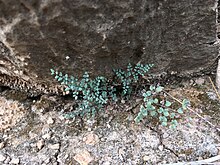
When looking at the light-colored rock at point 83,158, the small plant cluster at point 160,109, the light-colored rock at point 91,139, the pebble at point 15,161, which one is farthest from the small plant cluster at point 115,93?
the pebble at point 15,161

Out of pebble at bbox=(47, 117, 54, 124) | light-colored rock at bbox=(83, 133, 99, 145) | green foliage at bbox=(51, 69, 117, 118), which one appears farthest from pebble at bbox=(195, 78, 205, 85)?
pebble at bbox=(47, 117, 54, 124)

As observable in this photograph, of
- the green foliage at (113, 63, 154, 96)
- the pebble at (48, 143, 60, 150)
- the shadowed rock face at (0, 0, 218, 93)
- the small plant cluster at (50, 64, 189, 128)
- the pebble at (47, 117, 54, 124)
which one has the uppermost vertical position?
the shadowed rock face at (0, 0, 218, 93)

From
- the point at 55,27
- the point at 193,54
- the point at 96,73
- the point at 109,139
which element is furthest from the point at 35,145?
the point at 193,54

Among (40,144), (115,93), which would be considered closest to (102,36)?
(115,93)

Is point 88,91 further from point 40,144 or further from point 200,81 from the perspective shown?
point 200,81

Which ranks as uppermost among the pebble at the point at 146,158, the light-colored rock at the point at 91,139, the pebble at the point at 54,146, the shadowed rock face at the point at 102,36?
the shadowed rock face at the point at 102,36

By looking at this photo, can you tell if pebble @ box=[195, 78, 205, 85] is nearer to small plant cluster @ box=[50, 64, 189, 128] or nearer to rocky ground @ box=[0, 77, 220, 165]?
rocky ground @ box=[0, 77, 220, 165]

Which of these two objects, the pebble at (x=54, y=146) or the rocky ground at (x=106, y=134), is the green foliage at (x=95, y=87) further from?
the pebble at (x=54, y=146)
